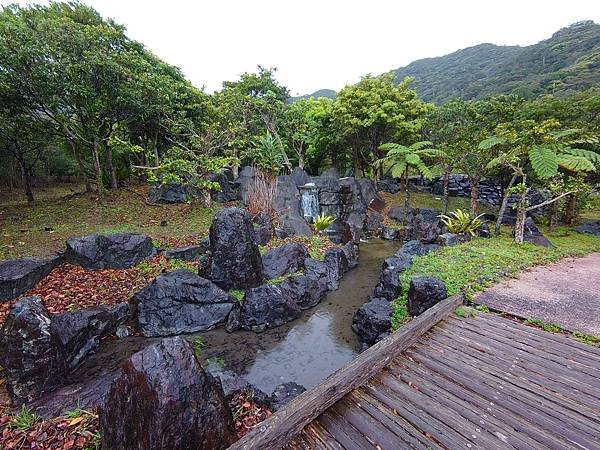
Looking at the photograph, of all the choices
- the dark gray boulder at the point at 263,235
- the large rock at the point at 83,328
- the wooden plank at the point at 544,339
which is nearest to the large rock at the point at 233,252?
the large rock at the point at 83,328

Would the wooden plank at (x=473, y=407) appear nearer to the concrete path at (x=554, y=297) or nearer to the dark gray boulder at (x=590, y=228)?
the concrete path at (x=554, y=297)

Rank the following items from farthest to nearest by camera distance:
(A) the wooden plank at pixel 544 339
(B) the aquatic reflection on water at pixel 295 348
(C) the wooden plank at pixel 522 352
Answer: (B) the aquatic reflection on water at pixel 295 348 < (A) the wooden plank at pixel 544 339 < (C) the wooden plank at pixel 522 352

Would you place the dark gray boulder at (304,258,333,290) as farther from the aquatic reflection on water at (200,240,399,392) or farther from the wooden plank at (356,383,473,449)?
the wooden plank at (356,383,473,449)

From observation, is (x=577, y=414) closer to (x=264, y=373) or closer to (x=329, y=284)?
(x=264, y=373)

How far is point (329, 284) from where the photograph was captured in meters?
6.89

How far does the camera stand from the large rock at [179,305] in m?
4.86

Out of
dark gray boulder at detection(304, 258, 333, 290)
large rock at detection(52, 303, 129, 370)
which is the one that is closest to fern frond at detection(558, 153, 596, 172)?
dark gray boulder at detection(304, 258, 333, 290)

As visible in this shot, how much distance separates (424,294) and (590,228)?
10.00 m

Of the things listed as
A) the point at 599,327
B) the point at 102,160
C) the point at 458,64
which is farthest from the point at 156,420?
the point at 458,64

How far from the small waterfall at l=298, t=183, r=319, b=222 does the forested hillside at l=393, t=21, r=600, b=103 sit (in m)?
17.9

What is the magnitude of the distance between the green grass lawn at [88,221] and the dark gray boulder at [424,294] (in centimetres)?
567

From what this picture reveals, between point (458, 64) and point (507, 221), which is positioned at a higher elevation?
point (458, 64)

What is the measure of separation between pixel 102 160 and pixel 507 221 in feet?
61.3

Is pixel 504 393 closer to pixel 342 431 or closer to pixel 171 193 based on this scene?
pixel 342 431
